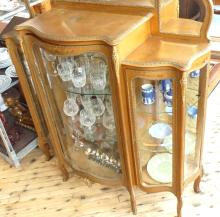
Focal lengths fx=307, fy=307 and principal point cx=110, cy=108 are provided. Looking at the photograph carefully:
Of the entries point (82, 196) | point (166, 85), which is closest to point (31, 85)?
point (82, 196)

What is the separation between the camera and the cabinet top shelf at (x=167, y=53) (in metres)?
1.12

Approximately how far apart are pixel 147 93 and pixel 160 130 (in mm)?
228

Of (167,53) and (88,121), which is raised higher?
(167,53)

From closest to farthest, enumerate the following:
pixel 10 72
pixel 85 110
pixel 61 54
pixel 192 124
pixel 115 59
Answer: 1. pixel 115 59
2. pixel 61 54
3. pixel 192 124
4. pixel 85 110
5. pixel 10 72

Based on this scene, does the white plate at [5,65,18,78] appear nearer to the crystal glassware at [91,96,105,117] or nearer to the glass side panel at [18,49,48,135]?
the glass side panel at [18,49,48,135]

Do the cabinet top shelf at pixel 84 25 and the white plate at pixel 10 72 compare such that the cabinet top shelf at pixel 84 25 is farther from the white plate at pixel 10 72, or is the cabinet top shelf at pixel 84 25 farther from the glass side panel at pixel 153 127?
the white plate at pixel 10 72

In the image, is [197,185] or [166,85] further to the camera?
[197,185]

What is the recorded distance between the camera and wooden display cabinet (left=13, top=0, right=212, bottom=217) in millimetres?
1175

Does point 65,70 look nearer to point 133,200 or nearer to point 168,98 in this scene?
point 168,98

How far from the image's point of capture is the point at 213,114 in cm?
223

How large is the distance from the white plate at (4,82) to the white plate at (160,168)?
3.05 feet

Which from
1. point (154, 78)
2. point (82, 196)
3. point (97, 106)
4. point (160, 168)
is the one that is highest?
point (154, 78)

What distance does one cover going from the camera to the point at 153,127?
1500 millimetres

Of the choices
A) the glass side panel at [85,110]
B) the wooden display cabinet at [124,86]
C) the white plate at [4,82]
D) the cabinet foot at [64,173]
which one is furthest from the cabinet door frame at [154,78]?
the white plate at [4,82]
